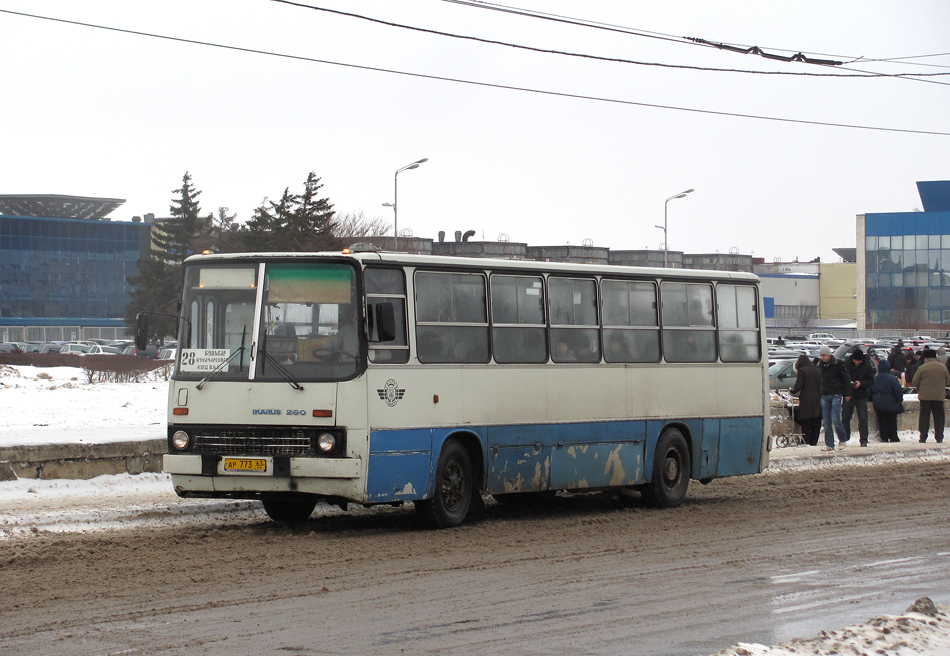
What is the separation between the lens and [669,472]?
1470cm

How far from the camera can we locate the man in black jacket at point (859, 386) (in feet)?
78.0

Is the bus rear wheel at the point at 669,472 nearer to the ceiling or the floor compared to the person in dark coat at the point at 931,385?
nearer to the floor

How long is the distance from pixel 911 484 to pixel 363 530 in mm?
8956

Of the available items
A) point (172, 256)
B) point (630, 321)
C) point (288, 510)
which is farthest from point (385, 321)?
point (172, 256)

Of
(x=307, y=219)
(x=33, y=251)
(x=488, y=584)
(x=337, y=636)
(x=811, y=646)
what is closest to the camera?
(x=811, y=646)

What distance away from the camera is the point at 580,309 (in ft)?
44.6

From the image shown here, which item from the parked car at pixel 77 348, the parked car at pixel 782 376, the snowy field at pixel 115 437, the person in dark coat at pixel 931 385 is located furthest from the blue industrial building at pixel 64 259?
the person in dark coat at pixel 931 385

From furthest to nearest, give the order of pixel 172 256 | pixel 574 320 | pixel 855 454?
pixel 172 256, pixel 855 454, pixel 574 320

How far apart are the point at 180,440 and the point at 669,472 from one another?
20.5 ft

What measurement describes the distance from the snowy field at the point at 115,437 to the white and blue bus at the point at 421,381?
194 cm

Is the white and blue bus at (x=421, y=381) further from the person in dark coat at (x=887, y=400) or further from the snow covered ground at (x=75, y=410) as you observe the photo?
the person in dark coat at (x=887, y=400)

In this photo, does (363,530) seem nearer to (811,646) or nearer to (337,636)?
(337,636)

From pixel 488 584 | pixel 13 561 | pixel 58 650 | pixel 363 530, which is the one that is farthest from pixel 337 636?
pixel 363 530

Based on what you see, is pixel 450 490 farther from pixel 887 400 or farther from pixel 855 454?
pixel 887 400
